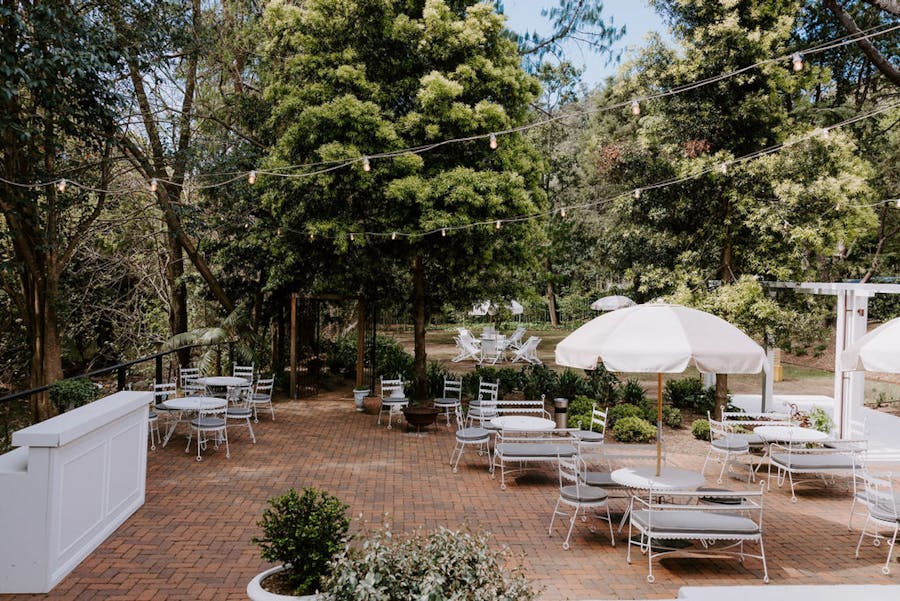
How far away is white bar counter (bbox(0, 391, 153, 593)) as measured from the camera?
4.77 meters

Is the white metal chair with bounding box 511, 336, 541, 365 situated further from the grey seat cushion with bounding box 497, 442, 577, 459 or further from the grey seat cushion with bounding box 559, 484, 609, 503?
the grey seat cushion with bounding box 559, 484, 609, 503

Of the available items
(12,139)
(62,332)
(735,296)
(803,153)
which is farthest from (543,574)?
(62,332)

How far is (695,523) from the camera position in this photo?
546 cm

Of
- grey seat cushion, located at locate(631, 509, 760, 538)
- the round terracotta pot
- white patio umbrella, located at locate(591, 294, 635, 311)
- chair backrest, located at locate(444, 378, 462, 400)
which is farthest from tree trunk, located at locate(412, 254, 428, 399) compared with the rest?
white patio umbrella, located at locate(591, 294, 635, 311)

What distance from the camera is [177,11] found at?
1195 cm

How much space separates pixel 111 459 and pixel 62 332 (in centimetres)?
971

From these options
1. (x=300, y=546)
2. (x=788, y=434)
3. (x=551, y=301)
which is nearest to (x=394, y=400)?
(x=788, y=434)

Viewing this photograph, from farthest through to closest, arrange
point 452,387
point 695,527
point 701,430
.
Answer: point 452,387 < point 701,430 < point 695,527

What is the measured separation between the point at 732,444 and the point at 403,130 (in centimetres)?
790

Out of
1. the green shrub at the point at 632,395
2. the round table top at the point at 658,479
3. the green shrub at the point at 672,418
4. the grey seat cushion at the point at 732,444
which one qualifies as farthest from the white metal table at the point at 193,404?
the green shrub at the point at 672,418

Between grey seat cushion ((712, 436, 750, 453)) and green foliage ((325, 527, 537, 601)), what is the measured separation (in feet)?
19.4

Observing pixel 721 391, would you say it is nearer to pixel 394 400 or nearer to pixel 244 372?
pixel 394 400

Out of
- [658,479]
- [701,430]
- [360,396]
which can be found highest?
[658,479]

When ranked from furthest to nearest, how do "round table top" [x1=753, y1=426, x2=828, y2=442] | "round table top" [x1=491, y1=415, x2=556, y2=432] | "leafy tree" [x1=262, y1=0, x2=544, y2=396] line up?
1. "leafy tree" [x1=262, y1=0, x2=544, y2=396]
2. "round table top" [x1=491, y1=415, x2=556, y2=432]
3. "round table top" [x1=753, y1=426, x2=828, y2=442]
